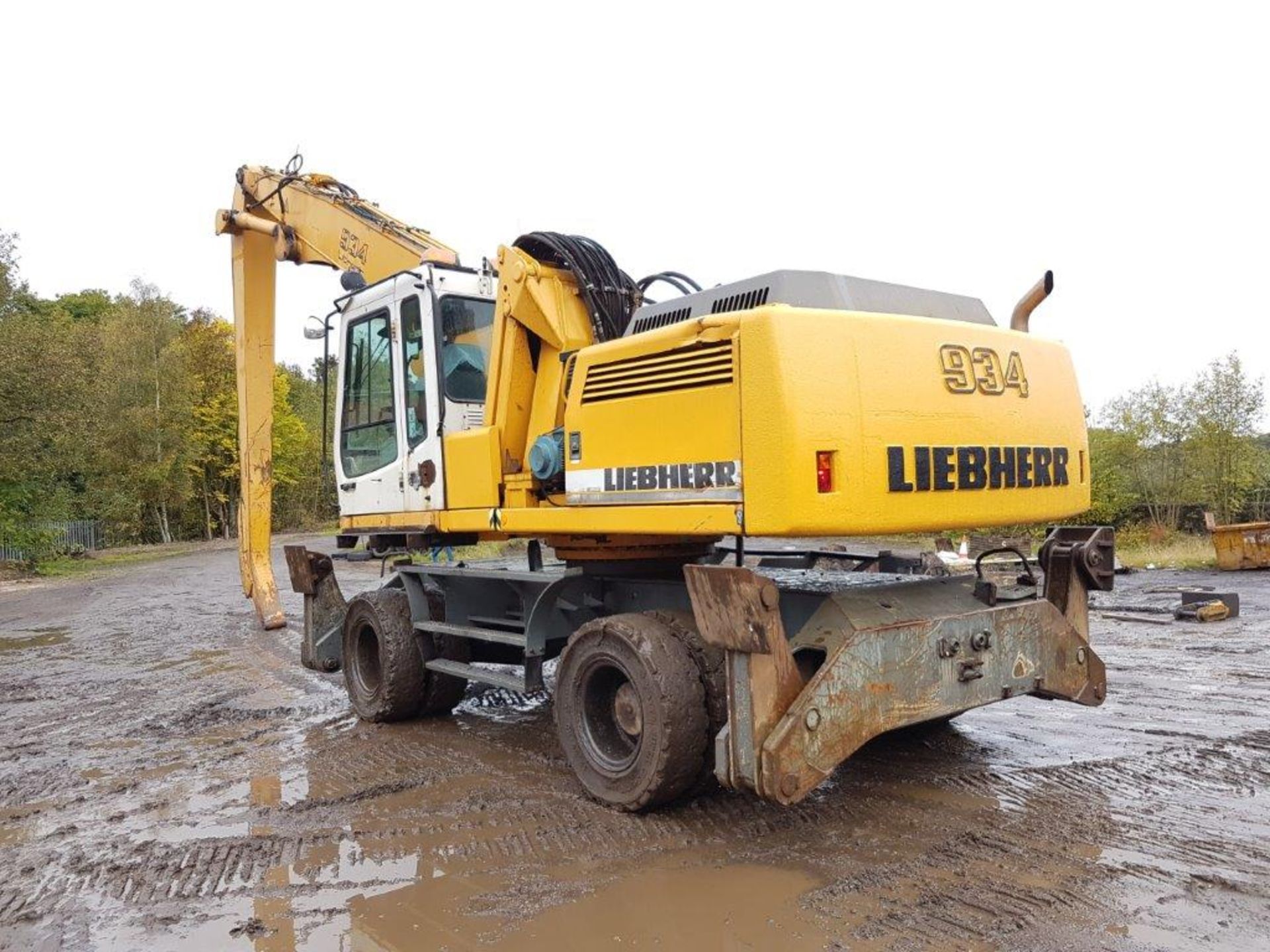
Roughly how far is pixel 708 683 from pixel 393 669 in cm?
282

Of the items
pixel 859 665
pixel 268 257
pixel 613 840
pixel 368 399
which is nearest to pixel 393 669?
pixel 368 399

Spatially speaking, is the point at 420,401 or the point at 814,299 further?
the point at 420,401

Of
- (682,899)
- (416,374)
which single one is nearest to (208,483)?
(416,374)

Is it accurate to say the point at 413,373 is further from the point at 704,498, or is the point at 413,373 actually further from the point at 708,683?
the point at 708,683

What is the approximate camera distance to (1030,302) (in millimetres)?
4660

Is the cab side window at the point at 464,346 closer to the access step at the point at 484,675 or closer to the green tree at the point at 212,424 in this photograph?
the access step at the point at 484,675

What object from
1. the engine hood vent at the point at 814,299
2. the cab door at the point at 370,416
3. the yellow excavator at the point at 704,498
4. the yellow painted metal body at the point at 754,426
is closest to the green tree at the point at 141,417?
the cab door at the point at 370,416

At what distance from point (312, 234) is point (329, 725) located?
4.42 meters

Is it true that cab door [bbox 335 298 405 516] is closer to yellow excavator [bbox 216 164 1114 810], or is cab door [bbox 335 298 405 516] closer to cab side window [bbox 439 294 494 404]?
yellow excavator [bbox 216 164 1114 810]

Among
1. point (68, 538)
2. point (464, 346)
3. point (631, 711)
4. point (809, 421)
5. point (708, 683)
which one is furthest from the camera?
point (68, 538)

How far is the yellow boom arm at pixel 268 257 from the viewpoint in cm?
754

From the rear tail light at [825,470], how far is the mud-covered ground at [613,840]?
1.46 m

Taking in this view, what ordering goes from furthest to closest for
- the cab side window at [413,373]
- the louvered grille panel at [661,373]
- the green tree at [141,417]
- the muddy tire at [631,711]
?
the green tree at [141,417] < the cab side window at [413,373] < the muddy tire at [631,711] < the louvered grille panel at [661,373]

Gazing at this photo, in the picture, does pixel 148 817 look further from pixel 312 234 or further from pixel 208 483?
pixel 208 483
